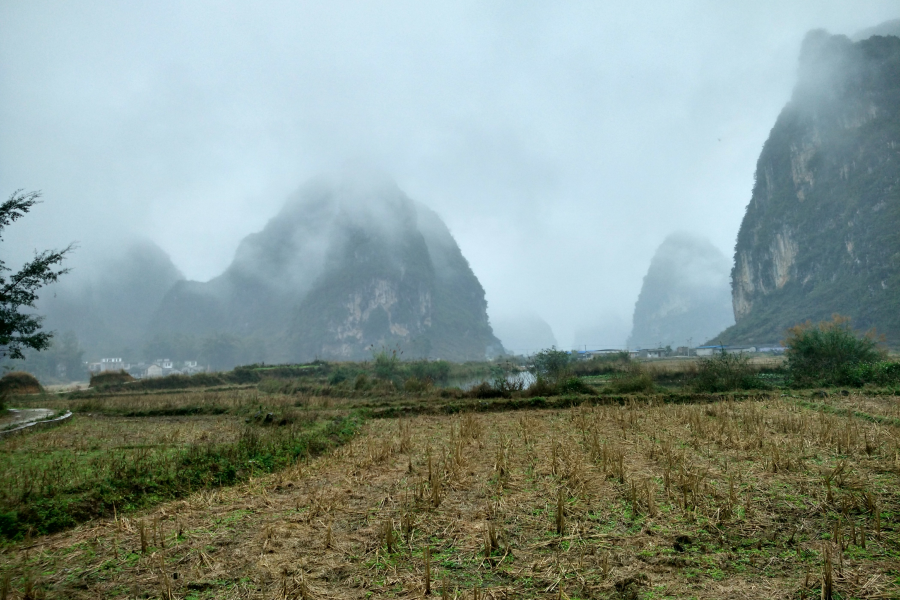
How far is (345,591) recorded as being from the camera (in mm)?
3318

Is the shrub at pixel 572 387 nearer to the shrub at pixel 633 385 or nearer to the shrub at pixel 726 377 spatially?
the shrub at pixel 633 385

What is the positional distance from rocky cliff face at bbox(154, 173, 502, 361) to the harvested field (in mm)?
96894

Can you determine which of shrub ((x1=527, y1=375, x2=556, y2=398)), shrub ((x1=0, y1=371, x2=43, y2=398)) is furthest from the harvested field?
shrub ((x1=0, y1=371, x2=43, y2=398))

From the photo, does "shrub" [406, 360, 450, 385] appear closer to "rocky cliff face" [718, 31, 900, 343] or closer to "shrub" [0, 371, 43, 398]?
"shrub" [0, 371, 43, 398]

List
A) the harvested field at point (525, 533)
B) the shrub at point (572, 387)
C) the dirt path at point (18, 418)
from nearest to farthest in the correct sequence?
the harvested field at point (525, 533) < the dirt path at point (18, 418) < the shrub at point (572, 387)

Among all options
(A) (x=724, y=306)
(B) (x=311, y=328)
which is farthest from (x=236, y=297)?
(A) (x=724, y=306)

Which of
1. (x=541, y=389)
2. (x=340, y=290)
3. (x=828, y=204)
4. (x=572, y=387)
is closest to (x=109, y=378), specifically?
(x=541, y=389)

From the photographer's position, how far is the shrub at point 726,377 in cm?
1798

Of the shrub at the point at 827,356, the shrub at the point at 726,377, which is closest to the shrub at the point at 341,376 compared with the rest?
the shrub at the point at 726,377

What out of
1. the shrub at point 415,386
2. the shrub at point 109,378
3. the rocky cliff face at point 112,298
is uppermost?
the rocky cliff face at point 112,298

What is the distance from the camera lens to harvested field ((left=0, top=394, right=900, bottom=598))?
3.34m

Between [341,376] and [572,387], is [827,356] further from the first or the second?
[341,376]

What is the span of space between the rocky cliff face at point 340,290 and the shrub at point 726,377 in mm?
85314

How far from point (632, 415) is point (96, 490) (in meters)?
10.2
